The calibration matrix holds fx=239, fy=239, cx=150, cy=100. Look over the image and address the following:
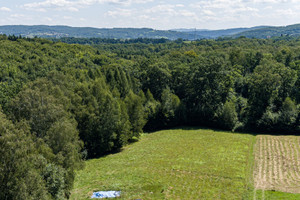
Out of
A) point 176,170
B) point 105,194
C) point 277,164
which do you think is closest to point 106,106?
point 176,170

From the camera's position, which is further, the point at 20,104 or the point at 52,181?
the point at 20,104

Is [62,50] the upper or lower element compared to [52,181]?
upper

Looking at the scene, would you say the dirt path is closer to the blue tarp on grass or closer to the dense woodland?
the dense woodland

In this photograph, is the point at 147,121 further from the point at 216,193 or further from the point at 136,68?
the point at 216,193

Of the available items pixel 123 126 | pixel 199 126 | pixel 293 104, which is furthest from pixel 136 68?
pixel 293 104

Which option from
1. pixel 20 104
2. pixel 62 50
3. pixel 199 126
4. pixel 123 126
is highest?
pixel 62 50

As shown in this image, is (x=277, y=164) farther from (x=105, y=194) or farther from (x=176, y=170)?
(x=105, y=194)

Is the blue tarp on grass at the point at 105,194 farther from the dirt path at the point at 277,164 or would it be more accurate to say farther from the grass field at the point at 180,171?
the dirt path at the point at 277,164
